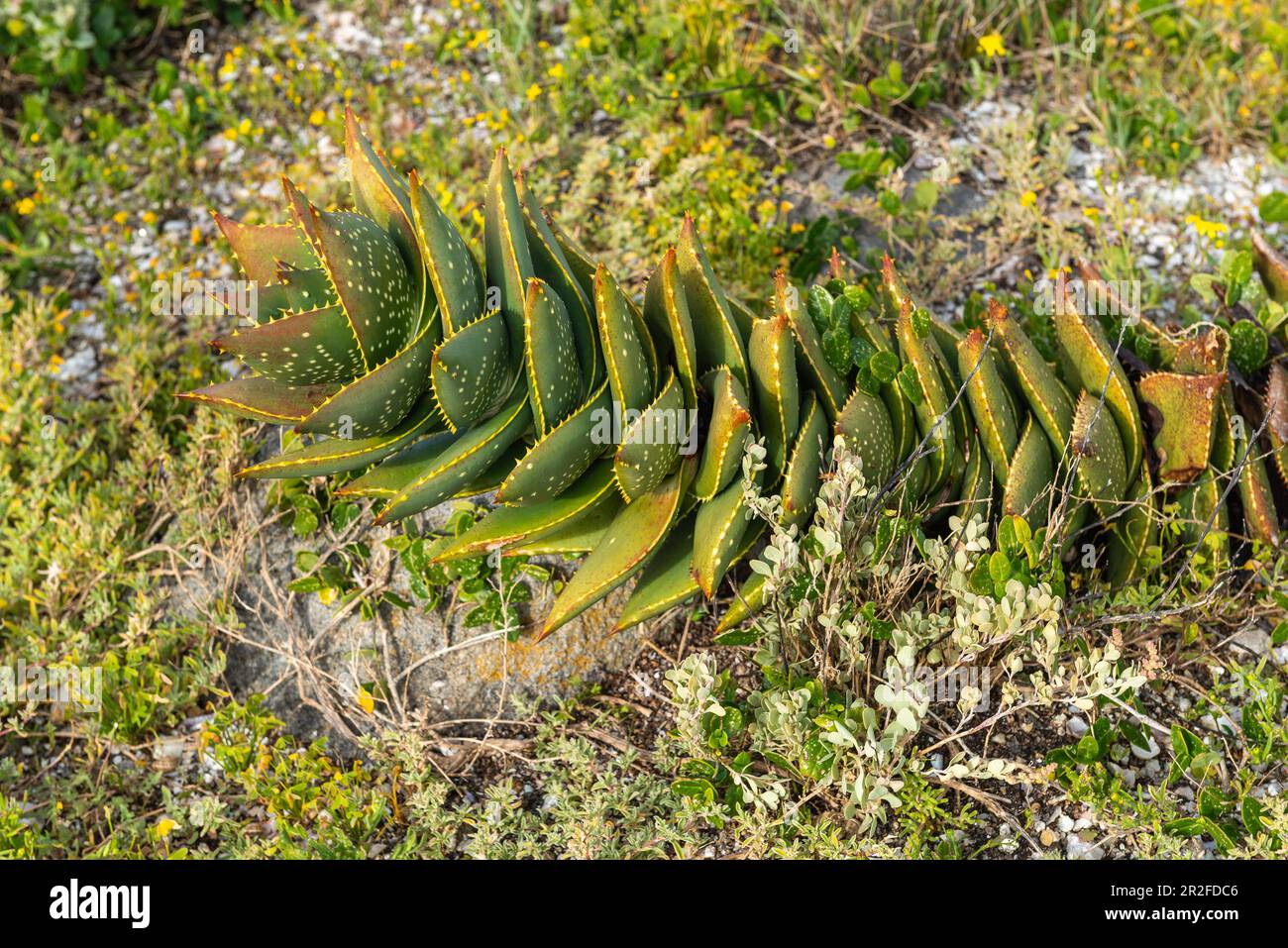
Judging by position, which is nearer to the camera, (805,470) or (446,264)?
(446,264)

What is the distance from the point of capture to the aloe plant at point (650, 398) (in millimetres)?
2795

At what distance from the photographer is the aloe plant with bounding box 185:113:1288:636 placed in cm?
279

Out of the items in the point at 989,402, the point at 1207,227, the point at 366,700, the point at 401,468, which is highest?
the point at 1207,227

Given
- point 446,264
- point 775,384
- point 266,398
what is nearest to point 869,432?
point 775,384

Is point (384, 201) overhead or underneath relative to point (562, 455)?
overhead

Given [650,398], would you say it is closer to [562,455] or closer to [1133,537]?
[562,455]

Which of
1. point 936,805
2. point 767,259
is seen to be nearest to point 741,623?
point 936,805

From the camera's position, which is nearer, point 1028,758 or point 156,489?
point 1028,758

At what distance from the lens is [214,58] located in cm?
589

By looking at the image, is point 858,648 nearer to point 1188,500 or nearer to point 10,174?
point 1188,500

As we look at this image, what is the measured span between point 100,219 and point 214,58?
1.10 m

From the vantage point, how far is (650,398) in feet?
9.87

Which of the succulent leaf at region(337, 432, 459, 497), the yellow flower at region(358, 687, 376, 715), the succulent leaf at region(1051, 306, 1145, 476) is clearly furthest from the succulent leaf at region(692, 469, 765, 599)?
the yellow flower at region(358, 687, 376, 715)

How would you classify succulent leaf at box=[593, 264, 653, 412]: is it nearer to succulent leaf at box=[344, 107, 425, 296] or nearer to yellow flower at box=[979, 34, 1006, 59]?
succulent leaf at box=[344, 107, 425, 296]
